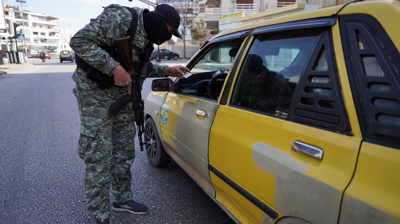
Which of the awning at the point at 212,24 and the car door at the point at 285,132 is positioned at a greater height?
the awning at the point at 212,24

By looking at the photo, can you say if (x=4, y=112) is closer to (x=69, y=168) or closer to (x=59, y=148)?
(x=59, y=148)

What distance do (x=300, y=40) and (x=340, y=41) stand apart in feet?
1.01

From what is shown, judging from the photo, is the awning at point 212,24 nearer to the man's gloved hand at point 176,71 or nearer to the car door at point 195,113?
the car door at point 195,113

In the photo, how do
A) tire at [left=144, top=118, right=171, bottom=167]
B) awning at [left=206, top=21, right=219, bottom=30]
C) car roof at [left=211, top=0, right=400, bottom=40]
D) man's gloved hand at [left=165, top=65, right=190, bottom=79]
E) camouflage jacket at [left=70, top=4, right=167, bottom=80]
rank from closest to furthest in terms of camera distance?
car roof at [left=211, top=0, right=400, bottom=40]
camouflage jacket at [left=70, top=4, right=167, bottom=80]
man's gloved hand at [left=165, top=65, right=190, bottom=79]
tire at [left=144, top=118, right=171, bottom=167]
awning at [left=206, top=21, right=219, bottom=30]

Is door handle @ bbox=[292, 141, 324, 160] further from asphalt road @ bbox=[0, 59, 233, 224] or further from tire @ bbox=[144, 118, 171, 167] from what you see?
tire @ bbox=[144, 118, 171, 167]

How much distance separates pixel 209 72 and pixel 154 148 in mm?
1175

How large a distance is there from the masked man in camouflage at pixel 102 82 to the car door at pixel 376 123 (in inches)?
54.9

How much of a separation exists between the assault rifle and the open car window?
1.89 ft

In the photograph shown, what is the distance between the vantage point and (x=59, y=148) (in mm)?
4219

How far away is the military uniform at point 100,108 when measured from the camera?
1952mm

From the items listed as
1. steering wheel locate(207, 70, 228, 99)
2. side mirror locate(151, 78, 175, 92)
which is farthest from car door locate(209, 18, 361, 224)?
side mirror locate(151, 78, 175, 92)

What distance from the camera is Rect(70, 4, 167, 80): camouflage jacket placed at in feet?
6.33

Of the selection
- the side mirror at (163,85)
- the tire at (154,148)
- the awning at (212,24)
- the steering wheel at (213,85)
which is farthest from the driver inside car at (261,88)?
the awning at (212,24)

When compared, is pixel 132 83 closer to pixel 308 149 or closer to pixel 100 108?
pixel 100 108
